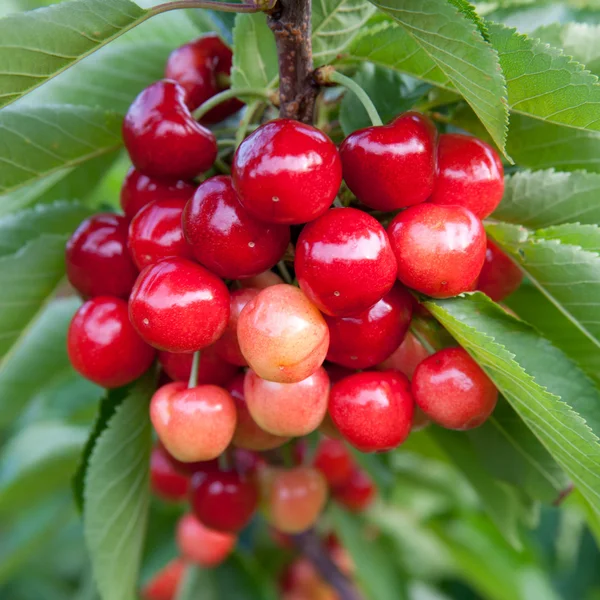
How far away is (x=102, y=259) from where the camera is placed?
94 cm

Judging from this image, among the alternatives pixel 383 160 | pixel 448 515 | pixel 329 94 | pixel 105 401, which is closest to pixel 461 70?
pixel 383 160

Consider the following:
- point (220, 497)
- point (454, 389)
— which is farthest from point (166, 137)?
point (220, 497)

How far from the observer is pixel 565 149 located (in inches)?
39.9

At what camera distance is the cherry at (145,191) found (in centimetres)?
93

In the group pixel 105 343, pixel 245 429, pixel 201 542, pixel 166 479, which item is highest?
pixel 105 343

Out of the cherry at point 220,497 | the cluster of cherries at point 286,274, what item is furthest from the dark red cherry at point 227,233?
the cherry at point 220,497

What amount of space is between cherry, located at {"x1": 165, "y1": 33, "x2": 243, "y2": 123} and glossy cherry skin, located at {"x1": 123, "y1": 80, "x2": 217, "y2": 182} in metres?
0.15

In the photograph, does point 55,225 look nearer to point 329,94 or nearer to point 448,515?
point 329,94

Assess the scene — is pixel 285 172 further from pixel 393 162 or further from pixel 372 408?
pixel 372 408

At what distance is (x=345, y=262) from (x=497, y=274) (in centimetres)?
31

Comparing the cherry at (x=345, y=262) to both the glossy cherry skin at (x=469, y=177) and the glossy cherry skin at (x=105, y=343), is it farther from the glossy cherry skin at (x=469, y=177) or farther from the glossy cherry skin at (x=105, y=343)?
the glossy cherry skin at (x=105, y=343)

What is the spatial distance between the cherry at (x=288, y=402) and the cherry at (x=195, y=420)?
4 cm

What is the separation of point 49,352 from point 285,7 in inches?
36.0

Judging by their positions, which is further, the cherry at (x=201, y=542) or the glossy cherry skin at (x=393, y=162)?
the cherry at (x=201, y=542)
